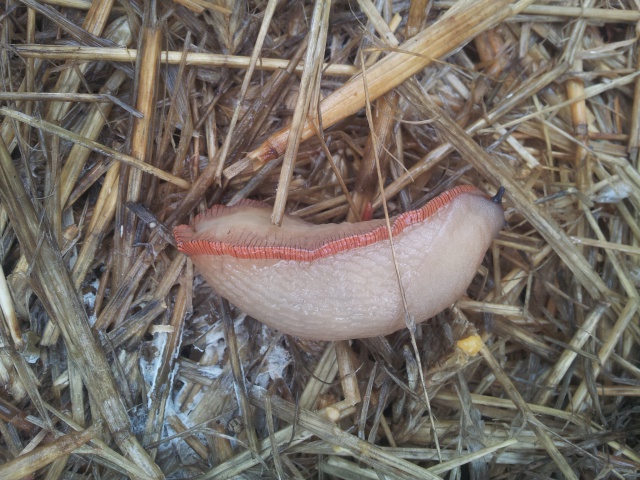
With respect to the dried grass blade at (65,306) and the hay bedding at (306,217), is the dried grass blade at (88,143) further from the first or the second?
the dried grass blade at (65,306)

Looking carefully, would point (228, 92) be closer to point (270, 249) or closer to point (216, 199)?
point (216, 199)

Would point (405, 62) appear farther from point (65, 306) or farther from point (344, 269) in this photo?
point (65, 306)

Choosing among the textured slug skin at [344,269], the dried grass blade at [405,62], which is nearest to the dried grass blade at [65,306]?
the textured slug skin at [344,269]

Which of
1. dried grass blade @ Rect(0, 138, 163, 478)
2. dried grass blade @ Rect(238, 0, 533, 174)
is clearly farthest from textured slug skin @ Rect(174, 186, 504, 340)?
dried grass blade @ Rect(0, 138, 163, 478)

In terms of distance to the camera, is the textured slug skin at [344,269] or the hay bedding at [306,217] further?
the hay bedding at [306,217]

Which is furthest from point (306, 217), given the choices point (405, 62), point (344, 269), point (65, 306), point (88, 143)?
point (65, 306)

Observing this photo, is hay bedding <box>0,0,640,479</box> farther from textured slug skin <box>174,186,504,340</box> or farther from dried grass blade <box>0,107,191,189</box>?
textured slug skin <box>174,186,504,340</box>

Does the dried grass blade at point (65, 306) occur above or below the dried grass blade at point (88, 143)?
below

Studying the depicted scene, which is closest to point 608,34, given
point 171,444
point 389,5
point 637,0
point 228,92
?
point 637,0
